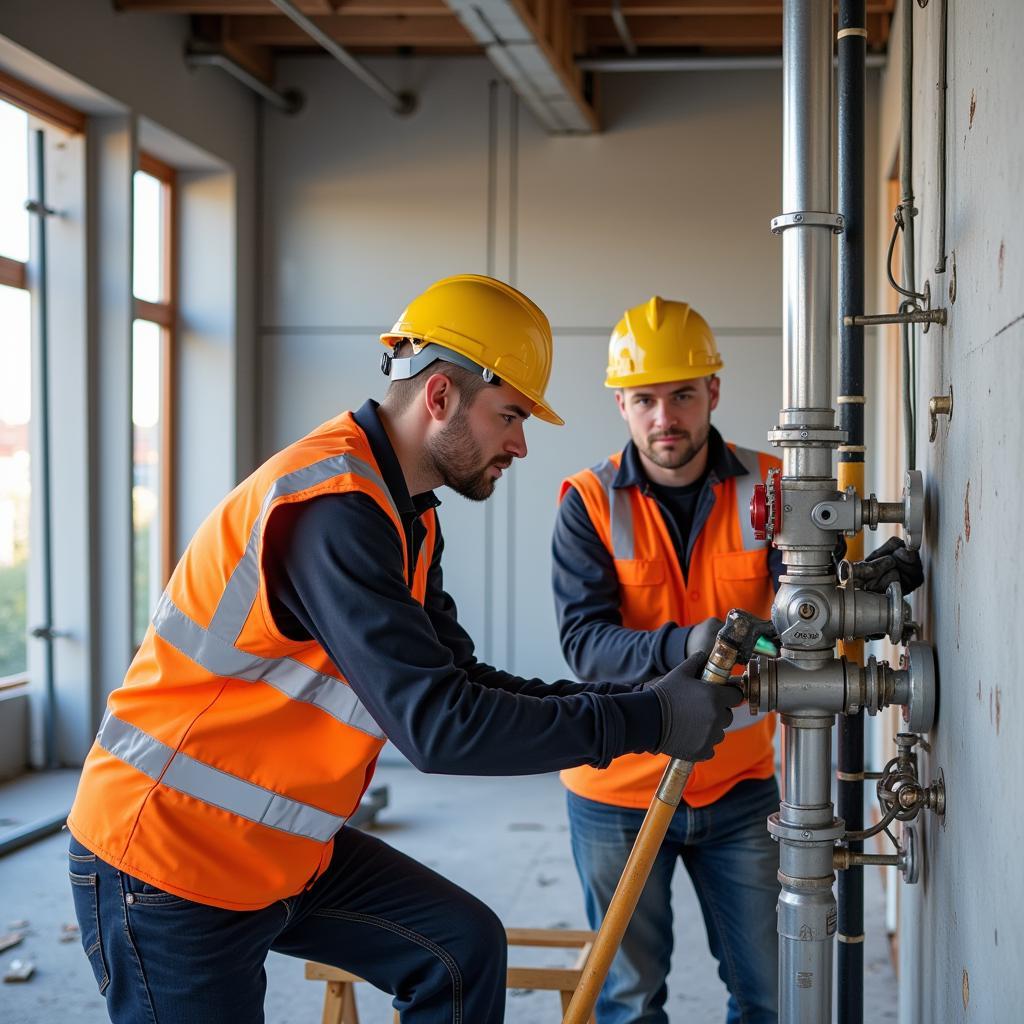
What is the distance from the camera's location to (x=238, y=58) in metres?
5.31

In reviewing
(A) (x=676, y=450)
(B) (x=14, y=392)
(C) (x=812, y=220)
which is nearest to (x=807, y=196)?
(C) (x=812, y=220)

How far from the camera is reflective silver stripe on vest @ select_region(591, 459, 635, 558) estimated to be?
7.19 feet

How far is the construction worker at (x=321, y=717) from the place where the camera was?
1.44 meters

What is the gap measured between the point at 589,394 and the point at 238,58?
211 centimetres

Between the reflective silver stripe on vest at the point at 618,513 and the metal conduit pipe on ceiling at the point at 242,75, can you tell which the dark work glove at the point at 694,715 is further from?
the metal conduit pipe on ceiling at the point at 242,75

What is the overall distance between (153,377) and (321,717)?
14.2 ft

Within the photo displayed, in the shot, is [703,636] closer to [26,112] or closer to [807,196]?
[807,196]

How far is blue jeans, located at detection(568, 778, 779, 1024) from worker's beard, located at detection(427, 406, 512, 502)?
0.74 metres

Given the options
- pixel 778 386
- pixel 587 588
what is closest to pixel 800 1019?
pixel 587 588

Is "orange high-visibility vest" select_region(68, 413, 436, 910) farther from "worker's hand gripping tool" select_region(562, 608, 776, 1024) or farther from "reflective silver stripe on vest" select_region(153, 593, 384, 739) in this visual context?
"worker's hand gripping tool" select_region(562, 608, 776, 1024)

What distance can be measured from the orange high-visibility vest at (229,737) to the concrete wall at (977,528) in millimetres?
666

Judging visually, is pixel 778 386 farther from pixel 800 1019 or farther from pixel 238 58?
pixel 800 1019

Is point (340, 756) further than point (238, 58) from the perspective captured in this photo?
No

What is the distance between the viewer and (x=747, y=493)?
86.6 inches
